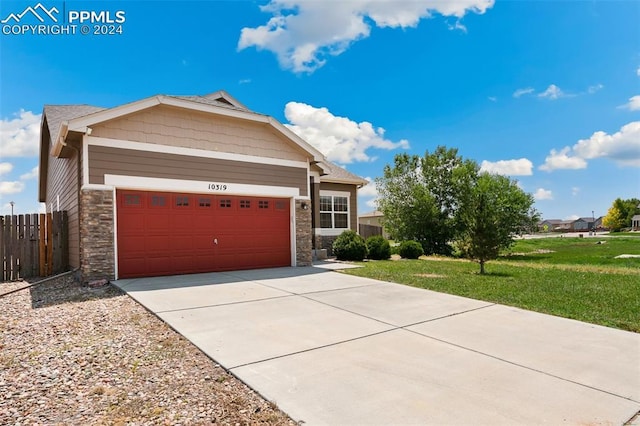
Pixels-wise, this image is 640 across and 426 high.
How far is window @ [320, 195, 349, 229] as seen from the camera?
18219 millimetres

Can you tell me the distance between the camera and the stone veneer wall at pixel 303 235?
1303cm

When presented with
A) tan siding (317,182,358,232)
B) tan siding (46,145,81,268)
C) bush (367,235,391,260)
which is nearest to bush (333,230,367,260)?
bush (367,235,391,260)

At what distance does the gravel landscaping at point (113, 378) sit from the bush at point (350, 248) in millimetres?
9829

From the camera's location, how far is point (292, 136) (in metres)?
12.6

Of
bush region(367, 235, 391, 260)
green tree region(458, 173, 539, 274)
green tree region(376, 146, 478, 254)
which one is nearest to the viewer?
green tree region(458, 173, 539, 274)

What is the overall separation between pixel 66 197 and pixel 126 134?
4.41 metres

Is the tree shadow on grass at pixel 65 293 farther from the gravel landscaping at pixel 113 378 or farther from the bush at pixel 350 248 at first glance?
the bush at pixel 350 248

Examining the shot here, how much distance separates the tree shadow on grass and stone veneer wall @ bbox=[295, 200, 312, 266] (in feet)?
19.5

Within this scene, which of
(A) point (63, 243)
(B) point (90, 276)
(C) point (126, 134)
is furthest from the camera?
(A) point (63, 243)

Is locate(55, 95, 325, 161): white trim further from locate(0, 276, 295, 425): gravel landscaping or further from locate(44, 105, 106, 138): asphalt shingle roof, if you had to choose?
locate(0, 276, 295, 425): gravel landscaping

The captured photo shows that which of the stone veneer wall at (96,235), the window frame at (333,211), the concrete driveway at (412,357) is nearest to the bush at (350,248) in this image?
the window frame at (333,211)

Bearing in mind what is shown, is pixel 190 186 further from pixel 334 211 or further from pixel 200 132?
pixel 334 211

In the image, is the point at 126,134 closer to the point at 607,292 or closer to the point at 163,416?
the point at 163,416

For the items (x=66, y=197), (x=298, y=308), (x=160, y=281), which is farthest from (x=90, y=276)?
(x=298, y=308)
